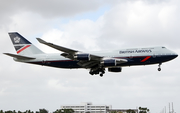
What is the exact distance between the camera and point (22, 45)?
69.6m

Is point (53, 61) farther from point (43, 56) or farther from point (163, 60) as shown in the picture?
point (163, 60)

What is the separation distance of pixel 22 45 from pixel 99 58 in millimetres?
18096

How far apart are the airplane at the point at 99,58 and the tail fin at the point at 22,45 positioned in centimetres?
105

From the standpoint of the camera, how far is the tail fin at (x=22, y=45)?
68.4m

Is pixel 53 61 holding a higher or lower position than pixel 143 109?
higher

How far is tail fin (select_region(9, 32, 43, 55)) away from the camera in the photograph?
6844cm

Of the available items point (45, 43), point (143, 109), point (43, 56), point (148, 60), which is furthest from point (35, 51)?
point (143, 109)

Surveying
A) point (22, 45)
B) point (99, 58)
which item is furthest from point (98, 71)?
point (22, 45)

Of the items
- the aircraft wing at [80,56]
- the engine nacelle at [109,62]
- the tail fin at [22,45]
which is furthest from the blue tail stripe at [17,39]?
the engine nacelle at [109,62]

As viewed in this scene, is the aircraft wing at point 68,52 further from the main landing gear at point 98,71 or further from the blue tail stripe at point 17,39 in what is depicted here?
the blue tail stripe at point 17,39

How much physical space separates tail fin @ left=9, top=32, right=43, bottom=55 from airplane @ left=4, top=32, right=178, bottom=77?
3.44ft

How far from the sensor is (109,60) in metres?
60.5

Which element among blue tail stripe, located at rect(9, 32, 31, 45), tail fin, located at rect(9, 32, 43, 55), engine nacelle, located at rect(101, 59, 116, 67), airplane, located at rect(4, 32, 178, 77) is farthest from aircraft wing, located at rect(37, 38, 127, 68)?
blue tail stripe, located at rect(9, 32, 31, 45)

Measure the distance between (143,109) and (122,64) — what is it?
90863 millimetres
